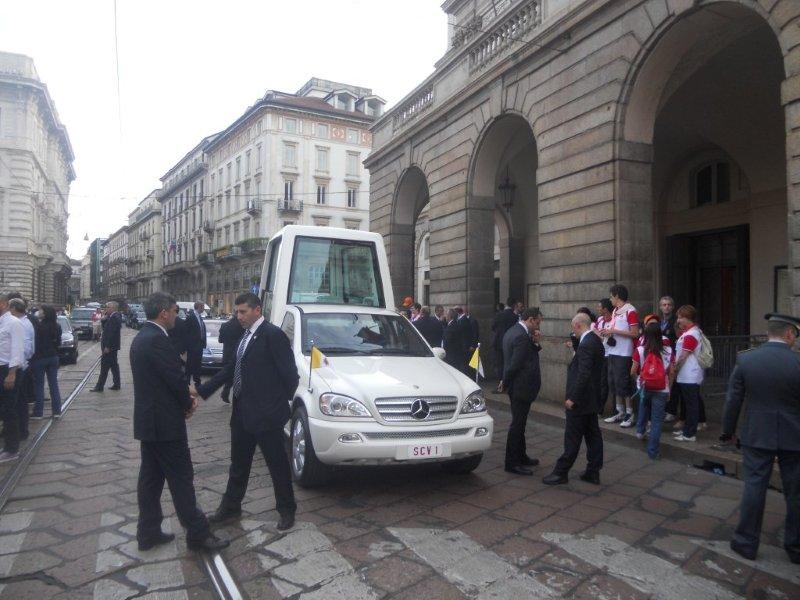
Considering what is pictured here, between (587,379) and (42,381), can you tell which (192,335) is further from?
(587,379)

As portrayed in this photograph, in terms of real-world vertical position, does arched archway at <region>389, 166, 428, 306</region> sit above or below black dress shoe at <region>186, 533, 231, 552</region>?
above

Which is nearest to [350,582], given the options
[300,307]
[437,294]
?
[300,307]

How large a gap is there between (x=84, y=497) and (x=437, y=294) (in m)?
10.7

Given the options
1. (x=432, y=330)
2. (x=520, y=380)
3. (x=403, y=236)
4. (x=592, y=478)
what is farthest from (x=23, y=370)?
(x=403, y=236)

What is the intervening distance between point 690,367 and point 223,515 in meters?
5.54

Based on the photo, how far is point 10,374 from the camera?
21.8 feet

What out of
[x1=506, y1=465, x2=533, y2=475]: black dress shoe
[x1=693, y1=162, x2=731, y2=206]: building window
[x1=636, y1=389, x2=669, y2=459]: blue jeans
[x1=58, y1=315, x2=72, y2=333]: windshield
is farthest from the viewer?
[x1=58, y1=315, x2=72, y2=333]: windshield

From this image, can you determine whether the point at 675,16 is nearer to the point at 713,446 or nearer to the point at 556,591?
the point at 713,446

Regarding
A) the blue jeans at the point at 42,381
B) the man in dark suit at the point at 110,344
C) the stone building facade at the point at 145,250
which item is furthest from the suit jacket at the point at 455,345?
the stone building facade at the point at 145,250

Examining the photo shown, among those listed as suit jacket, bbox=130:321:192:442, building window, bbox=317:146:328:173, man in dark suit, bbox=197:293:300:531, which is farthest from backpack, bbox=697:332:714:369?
building window, bbox=317:146:328:173

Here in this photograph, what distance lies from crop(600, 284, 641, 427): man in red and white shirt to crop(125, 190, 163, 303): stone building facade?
80.1 metres

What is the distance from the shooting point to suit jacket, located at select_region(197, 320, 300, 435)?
4.41 m

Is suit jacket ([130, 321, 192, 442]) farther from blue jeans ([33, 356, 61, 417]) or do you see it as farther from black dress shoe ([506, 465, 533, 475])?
blue jeans ([33, 356, 61, 417])

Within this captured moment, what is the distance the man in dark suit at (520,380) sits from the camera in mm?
6016
